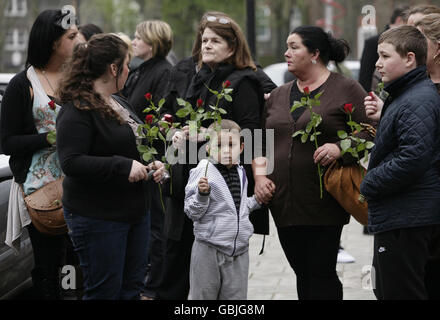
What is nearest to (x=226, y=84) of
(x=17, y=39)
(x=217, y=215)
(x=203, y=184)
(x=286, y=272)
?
(x=203, y=184)

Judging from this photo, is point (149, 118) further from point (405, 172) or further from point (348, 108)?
point (405, 172)

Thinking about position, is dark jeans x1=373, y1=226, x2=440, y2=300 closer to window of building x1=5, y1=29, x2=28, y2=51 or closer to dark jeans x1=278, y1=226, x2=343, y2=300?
dark jeans x1=278, y1=226, x2=343, y2=300

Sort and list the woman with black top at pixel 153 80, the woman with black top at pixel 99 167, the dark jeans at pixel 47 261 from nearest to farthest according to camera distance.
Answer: the woman with black top at pixel 99 167
the dark jeans at pixel 47 261
the woman with black top at pixel 153 80

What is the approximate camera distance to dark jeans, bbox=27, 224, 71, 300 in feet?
17.2

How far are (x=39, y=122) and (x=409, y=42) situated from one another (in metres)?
Result: 2.33

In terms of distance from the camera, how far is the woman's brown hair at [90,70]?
4336mm

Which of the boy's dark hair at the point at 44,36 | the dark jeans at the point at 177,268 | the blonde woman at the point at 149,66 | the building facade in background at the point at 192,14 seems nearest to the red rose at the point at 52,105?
the boy's dark hair at the point at 44,36

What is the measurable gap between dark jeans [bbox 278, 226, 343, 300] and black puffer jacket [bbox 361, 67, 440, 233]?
76cm

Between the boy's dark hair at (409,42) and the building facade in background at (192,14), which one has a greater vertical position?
the boy's dark hair at (409,42)

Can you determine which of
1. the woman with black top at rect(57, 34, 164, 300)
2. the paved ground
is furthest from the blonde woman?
the woman with black top at rect(57, 34, 164, 300)

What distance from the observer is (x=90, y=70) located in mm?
4406

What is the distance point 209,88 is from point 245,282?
4.06ft

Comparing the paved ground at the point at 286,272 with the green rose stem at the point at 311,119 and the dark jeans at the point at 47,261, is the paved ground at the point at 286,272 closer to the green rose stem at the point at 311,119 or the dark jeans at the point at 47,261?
the green rose stem at the point at 311,119

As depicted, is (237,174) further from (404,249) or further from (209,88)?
(404,249)
